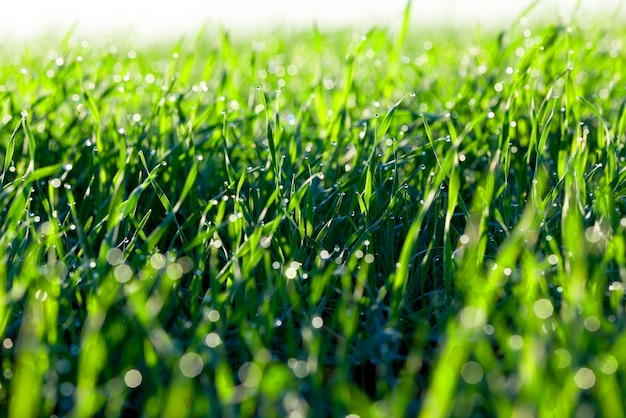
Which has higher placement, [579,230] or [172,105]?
[579,230]

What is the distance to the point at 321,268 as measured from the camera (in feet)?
4.87

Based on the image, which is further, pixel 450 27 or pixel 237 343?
pixel 450 27

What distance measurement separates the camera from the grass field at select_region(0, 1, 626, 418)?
3.66ft

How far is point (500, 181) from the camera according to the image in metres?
1.70

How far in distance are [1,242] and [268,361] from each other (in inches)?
22.7

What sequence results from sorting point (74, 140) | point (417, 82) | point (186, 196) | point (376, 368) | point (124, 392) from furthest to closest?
point (417, 82) → point (74, 140) → point (186, 196) → point (376, 368) → point (124, 392)

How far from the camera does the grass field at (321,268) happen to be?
1.12 meters

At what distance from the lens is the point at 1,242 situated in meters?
1.40

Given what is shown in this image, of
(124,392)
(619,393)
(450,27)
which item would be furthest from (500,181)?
(450,27)

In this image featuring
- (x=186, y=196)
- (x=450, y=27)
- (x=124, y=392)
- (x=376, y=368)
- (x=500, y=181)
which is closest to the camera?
(x=124, y=392)

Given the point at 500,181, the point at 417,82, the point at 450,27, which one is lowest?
the point at 450,27

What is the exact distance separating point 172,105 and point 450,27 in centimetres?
274

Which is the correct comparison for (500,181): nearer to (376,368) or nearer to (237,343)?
(376,368)

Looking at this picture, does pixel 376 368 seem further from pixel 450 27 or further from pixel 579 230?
pixel 450 27
